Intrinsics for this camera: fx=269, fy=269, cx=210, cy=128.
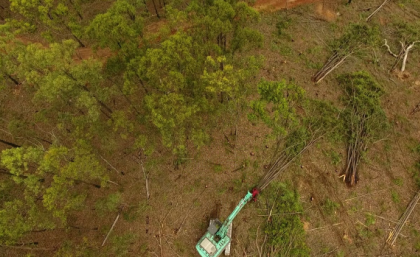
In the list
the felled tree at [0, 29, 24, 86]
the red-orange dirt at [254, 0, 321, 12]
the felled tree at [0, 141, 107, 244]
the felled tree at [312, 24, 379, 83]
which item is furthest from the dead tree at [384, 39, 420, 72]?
the felled tree at [0, 29, 24, 86]

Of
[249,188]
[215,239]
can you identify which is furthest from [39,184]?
[249,188]

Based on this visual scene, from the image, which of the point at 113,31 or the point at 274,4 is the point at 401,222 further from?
the point at 113,31

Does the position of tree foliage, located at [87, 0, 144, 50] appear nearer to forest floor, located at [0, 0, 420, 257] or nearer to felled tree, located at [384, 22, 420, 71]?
forest floor, located at [0, 0, 420, 257]

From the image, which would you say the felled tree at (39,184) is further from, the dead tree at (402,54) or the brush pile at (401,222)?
the dead tree at (402,54)

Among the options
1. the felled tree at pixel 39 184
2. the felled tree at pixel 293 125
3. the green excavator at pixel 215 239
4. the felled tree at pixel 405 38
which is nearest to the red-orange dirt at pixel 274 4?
the felled tree at pixel 405 38

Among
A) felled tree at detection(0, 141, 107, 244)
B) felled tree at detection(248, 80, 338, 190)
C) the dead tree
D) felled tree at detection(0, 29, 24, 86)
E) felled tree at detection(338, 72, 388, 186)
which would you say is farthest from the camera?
the dead tree

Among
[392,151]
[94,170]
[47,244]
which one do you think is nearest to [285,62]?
[392,151]

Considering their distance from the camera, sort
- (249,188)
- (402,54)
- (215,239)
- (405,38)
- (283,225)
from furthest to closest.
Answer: (405,38) < (402,54) < (249,188) < (283,225) < (215,239)

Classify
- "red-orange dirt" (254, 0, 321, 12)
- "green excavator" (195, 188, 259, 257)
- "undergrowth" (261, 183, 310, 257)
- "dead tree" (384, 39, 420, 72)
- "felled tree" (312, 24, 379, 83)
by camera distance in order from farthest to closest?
"red-orange dirt" (254, 0, 321, 12) < "dead tree" (384, 39, 420, 72) < "felled tree" (312, 24, 379, 83) < "undergrowth" (261, 183, 310, 257) < "green excavator" (195, 188, 259, 257)

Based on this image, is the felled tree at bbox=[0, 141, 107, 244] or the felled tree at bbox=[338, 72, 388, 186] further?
the felled tree at bbox=[338, 72, 388, 186]
